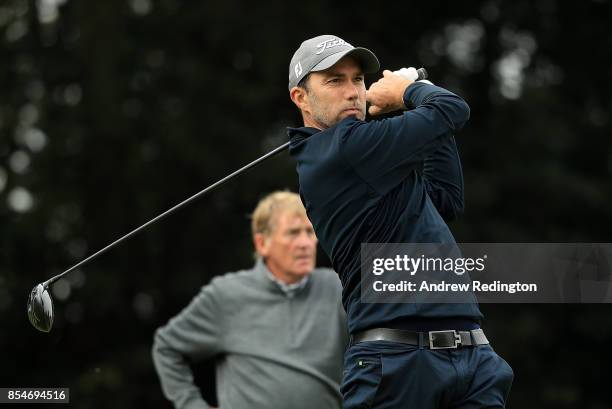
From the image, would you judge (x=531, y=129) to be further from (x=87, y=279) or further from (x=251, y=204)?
(x=87, y=279)

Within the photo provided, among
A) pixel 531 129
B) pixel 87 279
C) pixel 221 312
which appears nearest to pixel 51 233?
pixel 87 279

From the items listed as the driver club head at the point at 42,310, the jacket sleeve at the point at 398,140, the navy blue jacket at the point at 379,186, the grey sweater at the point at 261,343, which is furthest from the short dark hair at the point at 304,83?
the grey sweater at the point at 261,343

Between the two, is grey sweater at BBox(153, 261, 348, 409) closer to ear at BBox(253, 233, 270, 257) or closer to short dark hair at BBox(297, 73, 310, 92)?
ear at BBox(253, 233, 270, 257)

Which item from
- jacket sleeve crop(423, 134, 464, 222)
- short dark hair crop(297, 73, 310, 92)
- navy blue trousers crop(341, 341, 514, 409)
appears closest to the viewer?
navy blue trousers crop(341, 341, 514, 409)

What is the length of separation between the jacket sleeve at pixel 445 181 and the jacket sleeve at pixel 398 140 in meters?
0.43

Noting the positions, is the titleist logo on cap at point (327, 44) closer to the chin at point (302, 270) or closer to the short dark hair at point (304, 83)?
the short dark hair at point (304, 83)

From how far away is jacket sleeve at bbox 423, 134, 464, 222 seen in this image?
4711 millimetres

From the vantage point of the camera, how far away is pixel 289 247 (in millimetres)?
6414

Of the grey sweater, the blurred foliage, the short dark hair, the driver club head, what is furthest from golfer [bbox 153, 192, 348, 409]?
the blurred foliage

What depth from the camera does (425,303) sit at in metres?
4.18

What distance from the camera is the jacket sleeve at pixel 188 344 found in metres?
6.40

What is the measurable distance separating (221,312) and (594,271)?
6.63 feet

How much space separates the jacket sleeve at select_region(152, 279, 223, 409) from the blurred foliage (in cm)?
541

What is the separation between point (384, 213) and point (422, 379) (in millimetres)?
601
